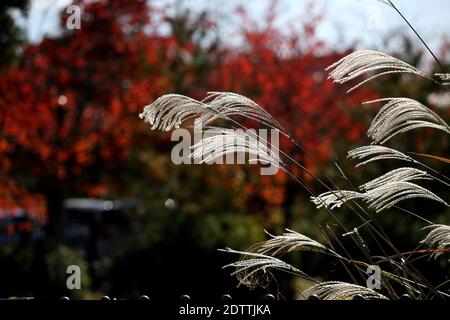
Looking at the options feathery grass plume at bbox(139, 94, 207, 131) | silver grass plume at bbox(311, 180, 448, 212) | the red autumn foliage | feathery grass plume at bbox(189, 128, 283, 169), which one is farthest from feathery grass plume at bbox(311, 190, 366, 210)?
the red autumn foliage

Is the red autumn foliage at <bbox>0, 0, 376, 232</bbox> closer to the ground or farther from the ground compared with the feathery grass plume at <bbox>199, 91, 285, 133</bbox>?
farther from the ground

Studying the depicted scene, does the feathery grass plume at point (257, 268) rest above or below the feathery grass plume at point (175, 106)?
below

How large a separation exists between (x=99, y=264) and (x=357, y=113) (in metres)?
5.54

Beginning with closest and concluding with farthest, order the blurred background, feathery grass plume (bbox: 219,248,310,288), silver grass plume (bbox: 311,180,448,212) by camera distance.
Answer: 1. feathery grass plume (bbox: 219,248,310,288)
2. silver grass plume (bbox: 311,180,448,212)
3. the blurred background

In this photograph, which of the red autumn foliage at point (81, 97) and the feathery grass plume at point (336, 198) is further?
the red autumn foliage at point (81, 97)

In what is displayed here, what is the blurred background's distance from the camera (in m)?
9.20

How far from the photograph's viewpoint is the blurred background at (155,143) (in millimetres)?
9195

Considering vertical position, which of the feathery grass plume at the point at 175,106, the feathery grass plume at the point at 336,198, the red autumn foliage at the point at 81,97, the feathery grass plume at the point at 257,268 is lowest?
the feathery grass plume at the point at 257,268

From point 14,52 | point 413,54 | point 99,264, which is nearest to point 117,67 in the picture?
point 14,52

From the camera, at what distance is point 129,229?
1623 cm

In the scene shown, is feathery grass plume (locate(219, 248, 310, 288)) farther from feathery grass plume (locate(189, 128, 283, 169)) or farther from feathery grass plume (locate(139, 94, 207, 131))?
feathery grass plume (locate(139, 94, 207, 131))

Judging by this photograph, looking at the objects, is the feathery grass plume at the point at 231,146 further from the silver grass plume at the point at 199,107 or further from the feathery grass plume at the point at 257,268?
the feathery grass plume at the point at 257,268

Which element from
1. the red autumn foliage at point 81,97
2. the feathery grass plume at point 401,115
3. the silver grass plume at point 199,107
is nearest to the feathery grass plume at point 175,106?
the silver grass plume at point 199,107

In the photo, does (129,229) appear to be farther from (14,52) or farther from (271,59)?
(14,52)
